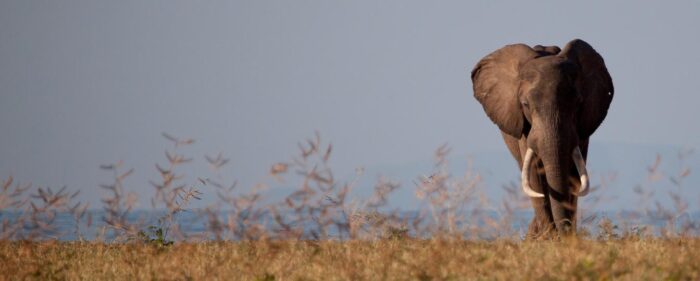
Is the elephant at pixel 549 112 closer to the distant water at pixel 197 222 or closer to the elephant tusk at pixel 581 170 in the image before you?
the elephant tusk at pixel 581 170

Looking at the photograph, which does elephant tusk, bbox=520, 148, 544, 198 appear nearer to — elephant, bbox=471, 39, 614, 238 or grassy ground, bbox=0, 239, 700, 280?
elephant, bbox=471, 39, 614, 238

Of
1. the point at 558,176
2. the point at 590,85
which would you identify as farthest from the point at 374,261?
the point at 590,85

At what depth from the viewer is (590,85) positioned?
13.6 metres

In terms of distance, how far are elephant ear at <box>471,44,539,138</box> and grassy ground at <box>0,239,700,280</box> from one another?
2943mm

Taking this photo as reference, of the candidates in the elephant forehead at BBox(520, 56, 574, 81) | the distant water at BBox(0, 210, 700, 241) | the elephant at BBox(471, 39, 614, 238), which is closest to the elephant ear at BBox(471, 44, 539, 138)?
the elephant at BBox(471, 39, 614, 238)

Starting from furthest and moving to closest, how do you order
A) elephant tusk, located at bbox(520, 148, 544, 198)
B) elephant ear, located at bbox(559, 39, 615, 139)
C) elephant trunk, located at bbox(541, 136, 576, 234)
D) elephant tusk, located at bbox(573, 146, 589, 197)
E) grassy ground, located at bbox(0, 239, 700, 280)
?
elephant ear, located at bbox(559, 39, 615, 139)
elephant tusk, located at bbox(520, 148, 544, 198)
elephant trunk, located at bbox(541, 136, 576, 234)
elephant tusk, located at bbox(573, 146, 589, 197)
grassy ground, located at bbox(0, 239, 700, 280)

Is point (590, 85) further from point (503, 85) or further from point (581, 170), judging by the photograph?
point (581, 170)

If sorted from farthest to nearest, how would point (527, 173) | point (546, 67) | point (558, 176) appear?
point (527, 173)
point (546, 67)
point (558, 176)

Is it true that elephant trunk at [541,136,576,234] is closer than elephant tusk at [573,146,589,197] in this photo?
No

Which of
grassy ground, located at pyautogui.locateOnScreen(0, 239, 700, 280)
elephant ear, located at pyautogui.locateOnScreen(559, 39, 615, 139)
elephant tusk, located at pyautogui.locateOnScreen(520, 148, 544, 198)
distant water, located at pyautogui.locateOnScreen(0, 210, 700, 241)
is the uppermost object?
elephant ear, located at pyautogui.locateOnScreen(559, 39, 615, 139)

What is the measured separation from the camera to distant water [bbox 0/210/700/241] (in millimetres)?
10344

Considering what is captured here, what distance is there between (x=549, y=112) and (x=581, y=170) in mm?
745

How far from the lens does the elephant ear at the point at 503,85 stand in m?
13.6

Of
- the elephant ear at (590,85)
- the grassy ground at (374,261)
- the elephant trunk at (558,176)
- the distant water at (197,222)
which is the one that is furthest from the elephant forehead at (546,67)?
the grassy ground at (374,261)
